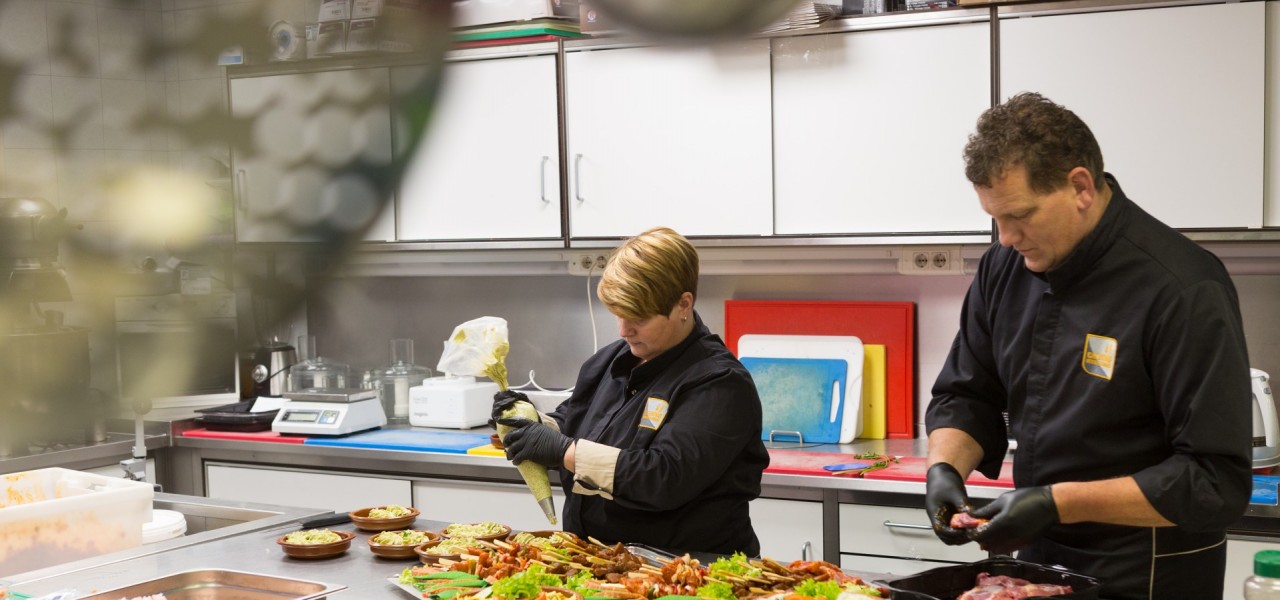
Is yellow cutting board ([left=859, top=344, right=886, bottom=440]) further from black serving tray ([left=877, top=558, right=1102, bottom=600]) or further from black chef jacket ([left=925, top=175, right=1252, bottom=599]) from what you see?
black serving tray ([left=877, top=558, right=1102, bottom=600])

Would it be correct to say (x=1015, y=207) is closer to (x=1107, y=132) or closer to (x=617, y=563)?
(x=617, y=563)

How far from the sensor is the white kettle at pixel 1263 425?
3.21m

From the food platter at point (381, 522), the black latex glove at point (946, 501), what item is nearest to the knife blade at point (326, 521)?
the food platter at point (381, 522)

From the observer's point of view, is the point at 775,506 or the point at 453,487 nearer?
the point at 775,506

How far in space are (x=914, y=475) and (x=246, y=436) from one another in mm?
2483

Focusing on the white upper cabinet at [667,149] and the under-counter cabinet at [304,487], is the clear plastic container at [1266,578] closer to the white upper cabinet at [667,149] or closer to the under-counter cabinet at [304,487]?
the white upper cabinet at [667,149]

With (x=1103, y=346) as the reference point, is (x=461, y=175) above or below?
above

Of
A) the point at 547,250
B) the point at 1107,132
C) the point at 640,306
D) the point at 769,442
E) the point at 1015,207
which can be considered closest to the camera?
the point at 1015,207

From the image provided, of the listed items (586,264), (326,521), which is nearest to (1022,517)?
(326,521)

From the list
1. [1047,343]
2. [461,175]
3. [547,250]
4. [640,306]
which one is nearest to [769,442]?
[547,250]

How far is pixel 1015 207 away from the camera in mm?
2010

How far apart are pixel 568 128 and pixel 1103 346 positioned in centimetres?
252

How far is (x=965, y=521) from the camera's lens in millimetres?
2002

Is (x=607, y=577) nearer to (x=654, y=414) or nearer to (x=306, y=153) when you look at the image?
A: (x=654, y=414)
